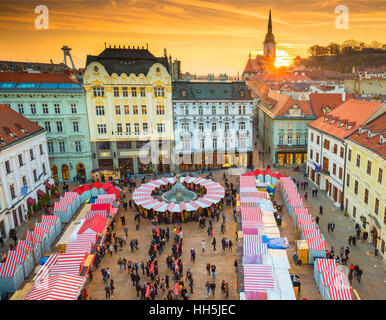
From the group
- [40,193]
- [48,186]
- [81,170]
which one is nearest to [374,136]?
[40,193]

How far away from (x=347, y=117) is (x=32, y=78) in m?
42.3

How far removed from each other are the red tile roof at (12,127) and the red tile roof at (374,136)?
112ft

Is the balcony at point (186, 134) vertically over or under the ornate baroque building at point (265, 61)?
under

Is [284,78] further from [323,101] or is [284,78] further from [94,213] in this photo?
[94,213]

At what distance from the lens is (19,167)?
32.5 metres

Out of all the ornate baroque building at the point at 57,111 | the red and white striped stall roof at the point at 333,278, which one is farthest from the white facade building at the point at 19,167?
the red and white striped stall roof at the point at 333,278

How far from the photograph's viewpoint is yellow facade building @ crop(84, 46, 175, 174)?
44000 millimetres

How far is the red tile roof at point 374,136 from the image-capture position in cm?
2583

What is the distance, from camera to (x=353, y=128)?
33.4 m

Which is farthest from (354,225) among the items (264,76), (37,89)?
(264,76)

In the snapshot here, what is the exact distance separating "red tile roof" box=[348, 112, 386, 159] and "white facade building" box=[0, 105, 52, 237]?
33.9 meters

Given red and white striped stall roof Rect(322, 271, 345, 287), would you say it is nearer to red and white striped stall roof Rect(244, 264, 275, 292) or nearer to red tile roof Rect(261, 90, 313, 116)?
red and white striped stall roof Rect(244, 264, 275, 292)

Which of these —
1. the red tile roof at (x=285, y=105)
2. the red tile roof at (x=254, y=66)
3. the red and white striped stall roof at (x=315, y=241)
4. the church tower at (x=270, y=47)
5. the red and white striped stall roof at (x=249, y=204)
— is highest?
the church tower at (x=270, y=47)

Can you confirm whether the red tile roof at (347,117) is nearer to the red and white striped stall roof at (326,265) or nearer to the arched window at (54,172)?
the red and white striped stall roof at (326,265)
